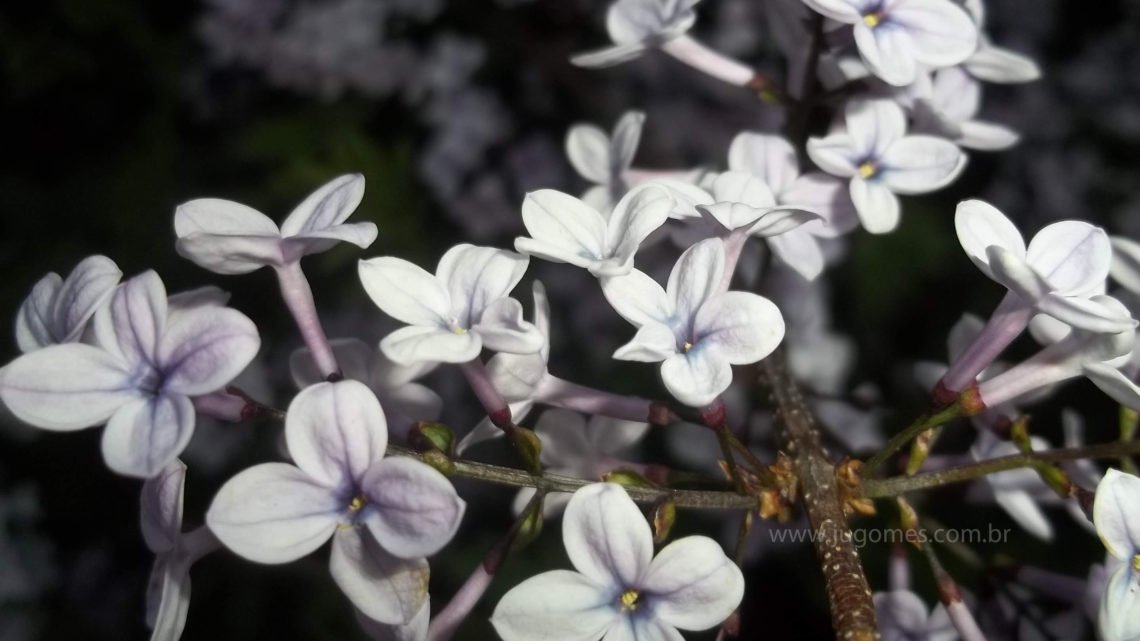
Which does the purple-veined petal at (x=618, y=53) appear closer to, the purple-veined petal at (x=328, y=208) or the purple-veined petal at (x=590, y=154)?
the purple-veined petal at (x=590, y=154)

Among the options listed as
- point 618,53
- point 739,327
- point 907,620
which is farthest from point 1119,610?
point 618,53

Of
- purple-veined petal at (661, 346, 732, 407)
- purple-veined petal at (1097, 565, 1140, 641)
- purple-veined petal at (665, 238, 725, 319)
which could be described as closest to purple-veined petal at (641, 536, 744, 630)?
purple-veined petal at (661, 346, 732, 407)

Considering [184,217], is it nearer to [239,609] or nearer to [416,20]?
[239,609]

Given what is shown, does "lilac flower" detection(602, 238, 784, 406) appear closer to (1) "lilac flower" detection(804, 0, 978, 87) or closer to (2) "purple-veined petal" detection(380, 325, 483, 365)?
(2) "purple-veined petal" detection(380, 325, 483, 365)

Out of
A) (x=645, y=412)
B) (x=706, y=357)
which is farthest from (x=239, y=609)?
(x=706, y=357)

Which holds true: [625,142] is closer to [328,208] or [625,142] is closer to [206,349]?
[328,208]
